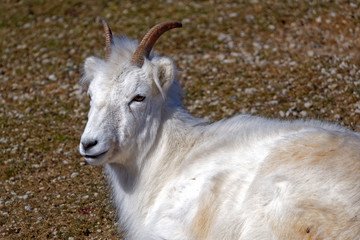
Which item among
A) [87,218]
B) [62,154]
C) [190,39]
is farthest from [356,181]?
[190,39]

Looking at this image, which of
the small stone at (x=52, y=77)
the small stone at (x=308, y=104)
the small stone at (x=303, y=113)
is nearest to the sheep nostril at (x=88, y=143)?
the small stone at (x=303, y=113)

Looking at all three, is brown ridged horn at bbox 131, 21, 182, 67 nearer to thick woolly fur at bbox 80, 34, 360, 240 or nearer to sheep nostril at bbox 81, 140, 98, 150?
thick woolly fur at bbox 80, 34, 360, 240

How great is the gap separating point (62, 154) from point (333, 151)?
5.27m

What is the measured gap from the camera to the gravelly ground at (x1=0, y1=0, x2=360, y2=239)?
7512 mm

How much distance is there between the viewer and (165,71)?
560cm

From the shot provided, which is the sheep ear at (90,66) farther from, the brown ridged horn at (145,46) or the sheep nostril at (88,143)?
the sheep nostril at (88,143)

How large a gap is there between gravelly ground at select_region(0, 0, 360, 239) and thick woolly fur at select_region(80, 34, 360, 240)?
130 cm

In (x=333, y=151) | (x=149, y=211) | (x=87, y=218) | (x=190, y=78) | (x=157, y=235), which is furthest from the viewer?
(x=190, y=78)

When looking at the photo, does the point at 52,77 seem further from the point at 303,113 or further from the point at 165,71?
the point at 165,71

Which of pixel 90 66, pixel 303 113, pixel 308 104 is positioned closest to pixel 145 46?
pixel 90 66

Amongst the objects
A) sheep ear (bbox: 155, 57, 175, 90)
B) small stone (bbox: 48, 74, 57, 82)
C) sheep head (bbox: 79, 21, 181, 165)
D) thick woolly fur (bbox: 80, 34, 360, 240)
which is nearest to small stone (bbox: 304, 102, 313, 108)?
thick woolly fur (bbox: 80, 34, 360, 240)

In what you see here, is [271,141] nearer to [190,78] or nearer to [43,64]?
[190,78]

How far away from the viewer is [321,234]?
441cm

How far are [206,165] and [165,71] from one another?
114 centimetres
